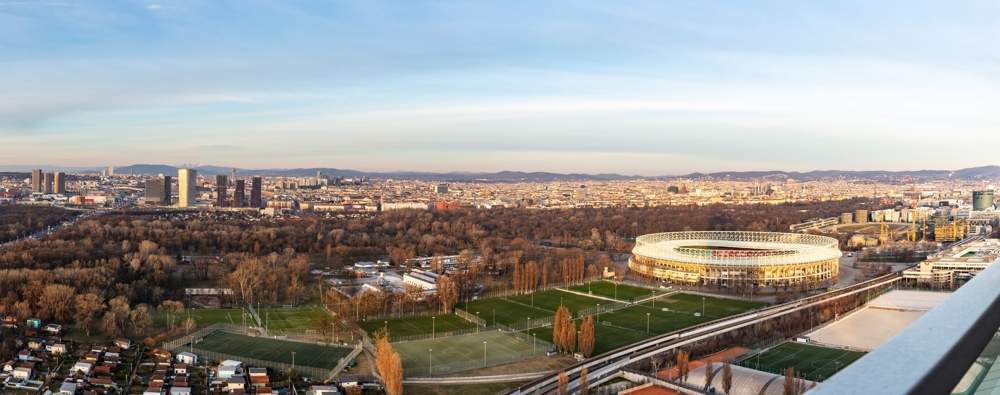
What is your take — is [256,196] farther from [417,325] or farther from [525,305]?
[417,325]

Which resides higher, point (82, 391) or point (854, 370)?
point (854, 370)

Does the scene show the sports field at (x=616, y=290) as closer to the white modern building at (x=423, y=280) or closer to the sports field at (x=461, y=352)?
the white modern building at (x=423, y=280)

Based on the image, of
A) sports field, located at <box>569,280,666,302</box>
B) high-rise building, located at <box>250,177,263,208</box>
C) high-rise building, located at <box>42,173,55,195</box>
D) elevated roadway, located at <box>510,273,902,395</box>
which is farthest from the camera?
high-rise building, located at <box>42,173,55,195</box>

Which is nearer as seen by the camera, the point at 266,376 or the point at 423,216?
the point at 266,376

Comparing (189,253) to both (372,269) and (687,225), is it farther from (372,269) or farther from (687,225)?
(687,225)

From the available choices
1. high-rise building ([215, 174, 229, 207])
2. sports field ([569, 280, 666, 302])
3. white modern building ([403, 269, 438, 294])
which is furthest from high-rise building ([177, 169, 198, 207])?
sports field ([569, 280, 666, 302])

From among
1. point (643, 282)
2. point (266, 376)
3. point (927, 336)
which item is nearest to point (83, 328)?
point (266, 376)

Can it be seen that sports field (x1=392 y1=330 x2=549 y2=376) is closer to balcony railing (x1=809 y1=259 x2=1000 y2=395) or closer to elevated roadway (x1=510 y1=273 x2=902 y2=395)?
elevated roadway (x1=510 y1=273 x2=902 y2=395)
